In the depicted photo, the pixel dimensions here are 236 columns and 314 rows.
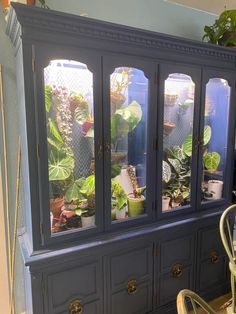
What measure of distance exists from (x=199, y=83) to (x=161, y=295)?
1.58 meters

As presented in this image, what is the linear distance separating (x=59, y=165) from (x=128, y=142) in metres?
0.52

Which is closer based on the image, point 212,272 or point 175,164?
point 175,164

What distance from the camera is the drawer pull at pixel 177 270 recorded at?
1.94 metres

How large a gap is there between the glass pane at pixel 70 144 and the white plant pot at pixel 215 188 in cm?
110

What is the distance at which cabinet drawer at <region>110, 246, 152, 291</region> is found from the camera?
5.48 ft

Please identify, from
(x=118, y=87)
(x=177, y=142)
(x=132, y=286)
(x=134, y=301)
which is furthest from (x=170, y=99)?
(x=134, y=301)

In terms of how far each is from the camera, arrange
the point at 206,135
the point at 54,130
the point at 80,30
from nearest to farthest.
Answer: the point at 80,30
the point at 54,130
the point at 206,135

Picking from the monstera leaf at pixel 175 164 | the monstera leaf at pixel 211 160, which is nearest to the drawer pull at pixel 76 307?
the monstera leaf at pixel 175 164

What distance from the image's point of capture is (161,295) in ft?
6.21

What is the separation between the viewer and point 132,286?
5.74ft

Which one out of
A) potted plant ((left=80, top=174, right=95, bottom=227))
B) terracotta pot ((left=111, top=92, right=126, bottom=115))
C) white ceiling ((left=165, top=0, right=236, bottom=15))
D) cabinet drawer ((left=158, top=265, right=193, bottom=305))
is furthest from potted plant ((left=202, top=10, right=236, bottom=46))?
cabinet drawer ((left=158, top=265, right=193, bottom=305))

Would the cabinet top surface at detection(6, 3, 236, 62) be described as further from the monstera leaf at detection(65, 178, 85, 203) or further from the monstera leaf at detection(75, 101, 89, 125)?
the monstera leaf at detection(65, 178, 85, 203)

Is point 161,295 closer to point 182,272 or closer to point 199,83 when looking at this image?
point 182,272

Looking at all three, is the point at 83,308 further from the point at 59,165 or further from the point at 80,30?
the point at 80,30
